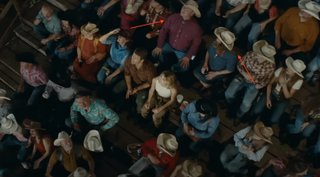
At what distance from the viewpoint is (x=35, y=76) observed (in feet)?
14.8

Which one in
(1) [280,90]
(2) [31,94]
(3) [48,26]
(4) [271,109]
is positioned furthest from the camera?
(3) [48,26]

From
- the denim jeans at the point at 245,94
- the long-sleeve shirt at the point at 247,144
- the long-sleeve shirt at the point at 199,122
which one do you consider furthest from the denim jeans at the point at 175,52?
the long-sleeve shirt at the point at 247,144

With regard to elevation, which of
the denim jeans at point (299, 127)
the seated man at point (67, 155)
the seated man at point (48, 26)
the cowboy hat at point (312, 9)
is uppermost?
the seated man at point (48, 26)

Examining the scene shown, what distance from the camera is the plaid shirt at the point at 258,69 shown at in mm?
3908

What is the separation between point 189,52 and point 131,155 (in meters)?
1.76

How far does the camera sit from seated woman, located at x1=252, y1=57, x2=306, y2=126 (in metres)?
3.73

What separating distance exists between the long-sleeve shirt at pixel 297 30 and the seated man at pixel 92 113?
8.85 feet

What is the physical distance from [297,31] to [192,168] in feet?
7.86

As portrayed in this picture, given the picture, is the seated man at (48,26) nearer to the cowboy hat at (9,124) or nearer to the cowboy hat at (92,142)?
the cowboy hat at (9,124)

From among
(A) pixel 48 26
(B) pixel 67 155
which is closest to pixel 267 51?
(B) pixel 67 155

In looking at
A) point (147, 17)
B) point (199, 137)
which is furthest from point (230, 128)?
point (147, 17)

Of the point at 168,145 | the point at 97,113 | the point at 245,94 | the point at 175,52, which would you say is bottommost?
the point at 245,94

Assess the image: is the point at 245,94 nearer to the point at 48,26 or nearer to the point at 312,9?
the point at 312,9

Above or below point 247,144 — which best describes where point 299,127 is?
below
